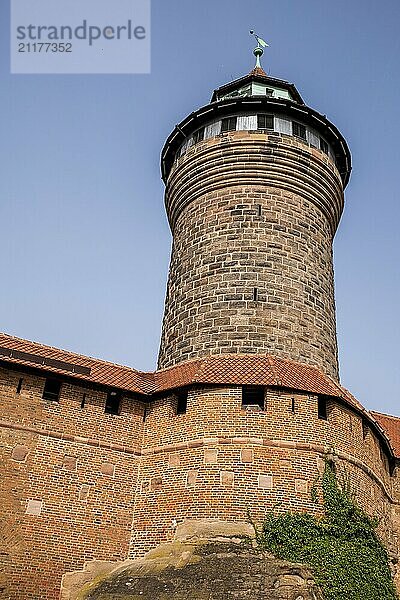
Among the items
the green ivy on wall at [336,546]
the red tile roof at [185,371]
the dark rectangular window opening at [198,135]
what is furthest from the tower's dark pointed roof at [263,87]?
the green ivy on wall at [336,546]

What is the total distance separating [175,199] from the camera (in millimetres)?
18547

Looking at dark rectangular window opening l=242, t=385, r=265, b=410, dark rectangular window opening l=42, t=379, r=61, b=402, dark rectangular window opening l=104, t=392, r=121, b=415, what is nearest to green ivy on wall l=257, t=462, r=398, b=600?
dark rectangular window opening l=242, t=385, r=265, b=410

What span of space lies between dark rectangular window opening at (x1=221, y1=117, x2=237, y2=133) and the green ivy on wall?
1051 centimetres

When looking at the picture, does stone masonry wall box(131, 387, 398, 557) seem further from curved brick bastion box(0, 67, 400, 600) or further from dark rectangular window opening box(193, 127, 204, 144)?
dark rectangular window opening box(193, 127, 204, 144)

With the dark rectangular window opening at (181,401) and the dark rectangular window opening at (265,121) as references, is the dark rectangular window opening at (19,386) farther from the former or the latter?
the dark rectangular window opening at (265,121)

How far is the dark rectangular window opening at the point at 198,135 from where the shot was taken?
60.8 feet

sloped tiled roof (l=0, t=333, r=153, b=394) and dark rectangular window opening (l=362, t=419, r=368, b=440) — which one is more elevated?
sloped tiled roof (l=0, t=333, r=153, b=394)

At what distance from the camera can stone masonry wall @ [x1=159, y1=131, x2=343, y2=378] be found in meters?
15.1

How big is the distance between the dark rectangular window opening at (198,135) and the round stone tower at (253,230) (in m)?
0.04

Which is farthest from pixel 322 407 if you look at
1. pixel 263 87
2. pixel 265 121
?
pixel 263 87

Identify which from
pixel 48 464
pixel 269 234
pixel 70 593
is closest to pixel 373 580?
pixel 70 593

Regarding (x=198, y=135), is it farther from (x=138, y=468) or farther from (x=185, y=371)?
(x=138, y=468)

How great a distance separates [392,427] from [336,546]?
818cm

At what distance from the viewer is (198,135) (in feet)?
61.2
